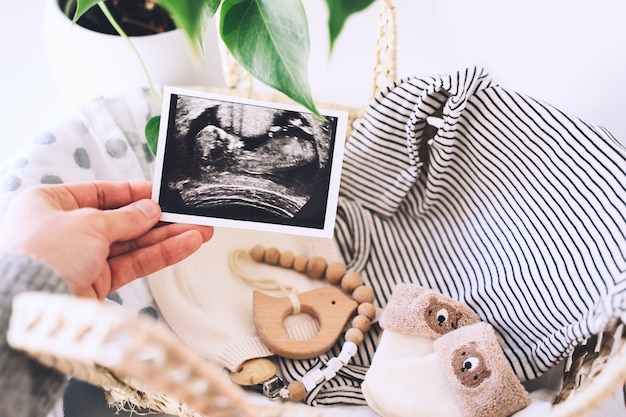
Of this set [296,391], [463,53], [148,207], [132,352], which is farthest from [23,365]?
[463,53]

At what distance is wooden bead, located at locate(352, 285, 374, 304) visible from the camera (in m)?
0.85

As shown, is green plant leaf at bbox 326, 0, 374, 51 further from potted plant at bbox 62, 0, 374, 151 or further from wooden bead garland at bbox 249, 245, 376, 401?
Answer: wooden bead garland at bbox 249, 245, 376, 401

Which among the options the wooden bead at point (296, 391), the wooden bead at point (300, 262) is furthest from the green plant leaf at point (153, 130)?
the wooden bead at point (296, 391)

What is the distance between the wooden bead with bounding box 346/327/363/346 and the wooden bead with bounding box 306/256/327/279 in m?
0.13

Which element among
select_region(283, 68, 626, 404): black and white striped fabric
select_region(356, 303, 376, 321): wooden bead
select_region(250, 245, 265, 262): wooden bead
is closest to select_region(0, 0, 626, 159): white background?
select_region(283, 68, 626, 404): black and white striped fabric

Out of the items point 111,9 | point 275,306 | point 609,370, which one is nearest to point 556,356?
point 609,370

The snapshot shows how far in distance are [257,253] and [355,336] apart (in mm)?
213

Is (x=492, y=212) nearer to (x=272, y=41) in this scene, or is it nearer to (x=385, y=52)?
(x=385, y=52)

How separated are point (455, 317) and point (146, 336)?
19.0 inches

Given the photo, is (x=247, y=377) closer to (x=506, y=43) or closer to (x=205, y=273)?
(x=205, y=273)

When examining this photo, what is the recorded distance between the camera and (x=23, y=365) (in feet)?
1.53

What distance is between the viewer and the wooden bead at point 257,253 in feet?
2.97

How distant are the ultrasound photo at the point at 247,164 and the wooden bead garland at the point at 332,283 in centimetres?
14

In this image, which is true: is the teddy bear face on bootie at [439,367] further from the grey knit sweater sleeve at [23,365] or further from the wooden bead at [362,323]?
the grey knit sweater sleeve at [23,365]
